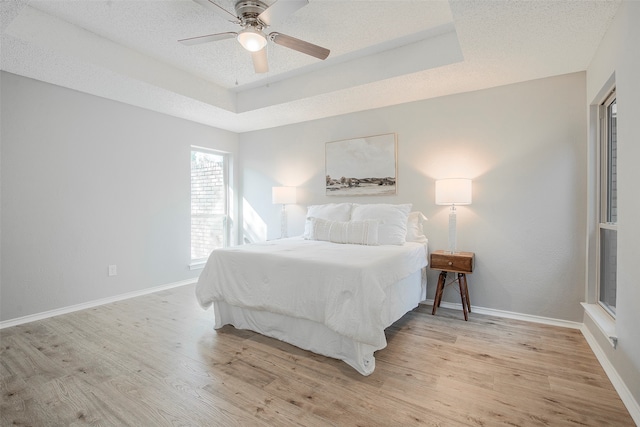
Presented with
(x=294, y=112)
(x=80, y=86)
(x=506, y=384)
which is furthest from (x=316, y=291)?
(x=80, y=86)

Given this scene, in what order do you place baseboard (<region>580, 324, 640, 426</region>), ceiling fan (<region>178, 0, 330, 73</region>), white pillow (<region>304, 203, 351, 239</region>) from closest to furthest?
baseboard (<region>580, 324, 640, 426</region>)
ceiling fan (<region>178, 0, 330, 73</region>)
white pillow (<region>304, 203, 351, 239</region>)

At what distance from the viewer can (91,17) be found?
8.48ft

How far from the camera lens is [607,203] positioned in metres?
2.66

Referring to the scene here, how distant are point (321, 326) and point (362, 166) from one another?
2.37 metres

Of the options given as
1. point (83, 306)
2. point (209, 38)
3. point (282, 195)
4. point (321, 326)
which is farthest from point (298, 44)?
point (83, 306)

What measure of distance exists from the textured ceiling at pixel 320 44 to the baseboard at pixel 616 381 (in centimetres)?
230

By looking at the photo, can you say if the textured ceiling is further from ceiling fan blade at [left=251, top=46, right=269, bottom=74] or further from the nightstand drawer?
the nightstand drawer

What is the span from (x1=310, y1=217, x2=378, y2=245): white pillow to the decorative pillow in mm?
466

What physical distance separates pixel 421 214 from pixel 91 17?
361cm

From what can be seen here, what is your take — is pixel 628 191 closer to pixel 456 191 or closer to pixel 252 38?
pixel 456 191

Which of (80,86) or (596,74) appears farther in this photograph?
(80,86)

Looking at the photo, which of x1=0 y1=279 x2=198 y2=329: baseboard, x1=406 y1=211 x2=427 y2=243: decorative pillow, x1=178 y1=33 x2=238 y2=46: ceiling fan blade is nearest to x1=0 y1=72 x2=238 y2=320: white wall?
x1=0 y1=279 x2=198 y2=329: baseboard

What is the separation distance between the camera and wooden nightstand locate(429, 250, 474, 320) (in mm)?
3057

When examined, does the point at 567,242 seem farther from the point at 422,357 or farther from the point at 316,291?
the point at 316,291
